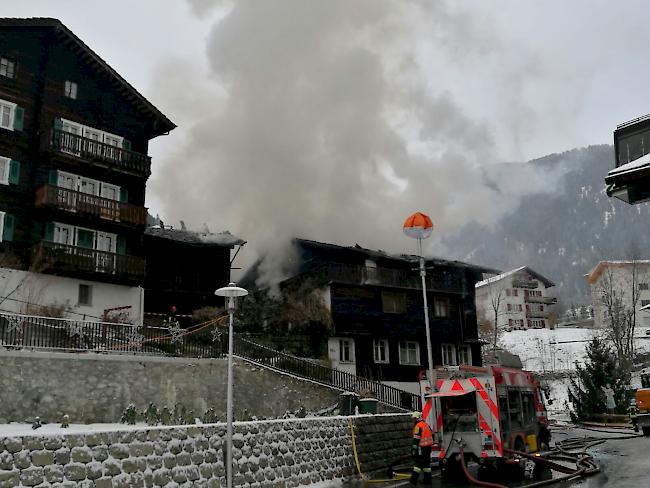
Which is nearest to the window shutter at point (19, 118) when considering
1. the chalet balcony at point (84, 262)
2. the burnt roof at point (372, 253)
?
the chalet balcony at point (84, 262)

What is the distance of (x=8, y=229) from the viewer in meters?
29.3

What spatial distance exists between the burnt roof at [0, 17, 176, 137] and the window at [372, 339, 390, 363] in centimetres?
1793

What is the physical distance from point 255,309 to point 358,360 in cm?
690

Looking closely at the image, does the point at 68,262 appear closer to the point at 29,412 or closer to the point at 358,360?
the point at 29,412

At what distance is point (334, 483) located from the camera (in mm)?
16203

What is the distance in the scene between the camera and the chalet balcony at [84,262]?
1138 inches

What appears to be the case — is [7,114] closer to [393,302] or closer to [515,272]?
[393,302]

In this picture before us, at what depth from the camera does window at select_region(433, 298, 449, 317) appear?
142 feet

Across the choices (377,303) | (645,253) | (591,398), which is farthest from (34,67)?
(645,253)

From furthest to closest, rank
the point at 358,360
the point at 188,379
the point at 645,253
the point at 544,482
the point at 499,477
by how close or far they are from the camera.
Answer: the point at 645,253
the point at 358,360
the point at 188,379
the point at 499,477
the point at 544,482

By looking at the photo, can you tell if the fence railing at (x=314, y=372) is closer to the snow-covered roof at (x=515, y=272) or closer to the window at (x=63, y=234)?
the window at (x=63, y=234)

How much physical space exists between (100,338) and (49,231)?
358 inches

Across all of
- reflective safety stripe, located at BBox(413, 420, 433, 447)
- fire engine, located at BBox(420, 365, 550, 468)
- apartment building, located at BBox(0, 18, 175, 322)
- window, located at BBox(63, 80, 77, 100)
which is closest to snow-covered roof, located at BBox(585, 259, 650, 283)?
apartment building, located at BBox(0, 18, 175, 322)

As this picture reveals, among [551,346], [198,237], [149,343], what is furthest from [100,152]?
[551,346]
